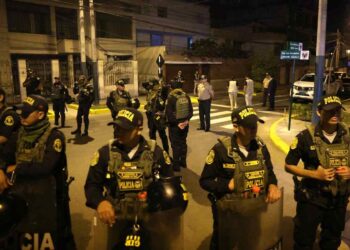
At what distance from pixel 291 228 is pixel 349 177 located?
173 cm

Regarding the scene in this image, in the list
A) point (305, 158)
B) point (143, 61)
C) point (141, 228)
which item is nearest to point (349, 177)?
point (305, 158)

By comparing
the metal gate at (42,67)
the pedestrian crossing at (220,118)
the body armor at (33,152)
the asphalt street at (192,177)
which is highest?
the metal gate at (42,67)

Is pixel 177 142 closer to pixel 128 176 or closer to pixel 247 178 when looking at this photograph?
pixel 247 178

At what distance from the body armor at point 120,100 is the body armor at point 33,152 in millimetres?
5223

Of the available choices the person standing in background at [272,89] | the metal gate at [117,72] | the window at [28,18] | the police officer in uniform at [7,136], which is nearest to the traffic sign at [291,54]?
the person standing in background at [272,89]

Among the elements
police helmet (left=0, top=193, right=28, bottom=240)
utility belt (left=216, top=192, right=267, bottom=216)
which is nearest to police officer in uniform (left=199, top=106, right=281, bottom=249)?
utility belt (left=216, top=192, right=267, bottom=216)

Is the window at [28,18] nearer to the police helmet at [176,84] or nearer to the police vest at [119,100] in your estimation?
the police vest at [119,100]

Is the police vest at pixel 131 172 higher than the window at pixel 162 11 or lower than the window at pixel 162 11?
lower

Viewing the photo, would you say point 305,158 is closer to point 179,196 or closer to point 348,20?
point 179,196

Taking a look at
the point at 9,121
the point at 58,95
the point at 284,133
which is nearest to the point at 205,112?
the point at 284,133

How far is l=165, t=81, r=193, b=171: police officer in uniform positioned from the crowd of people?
Result: 11.2 feet

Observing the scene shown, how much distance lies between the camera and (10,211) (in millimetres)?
2572

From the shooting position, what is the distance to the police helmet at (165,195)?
2.32 metres

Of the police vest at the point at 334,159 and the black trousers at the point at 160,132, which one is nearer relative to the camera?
the police vest at the point at 334,159
